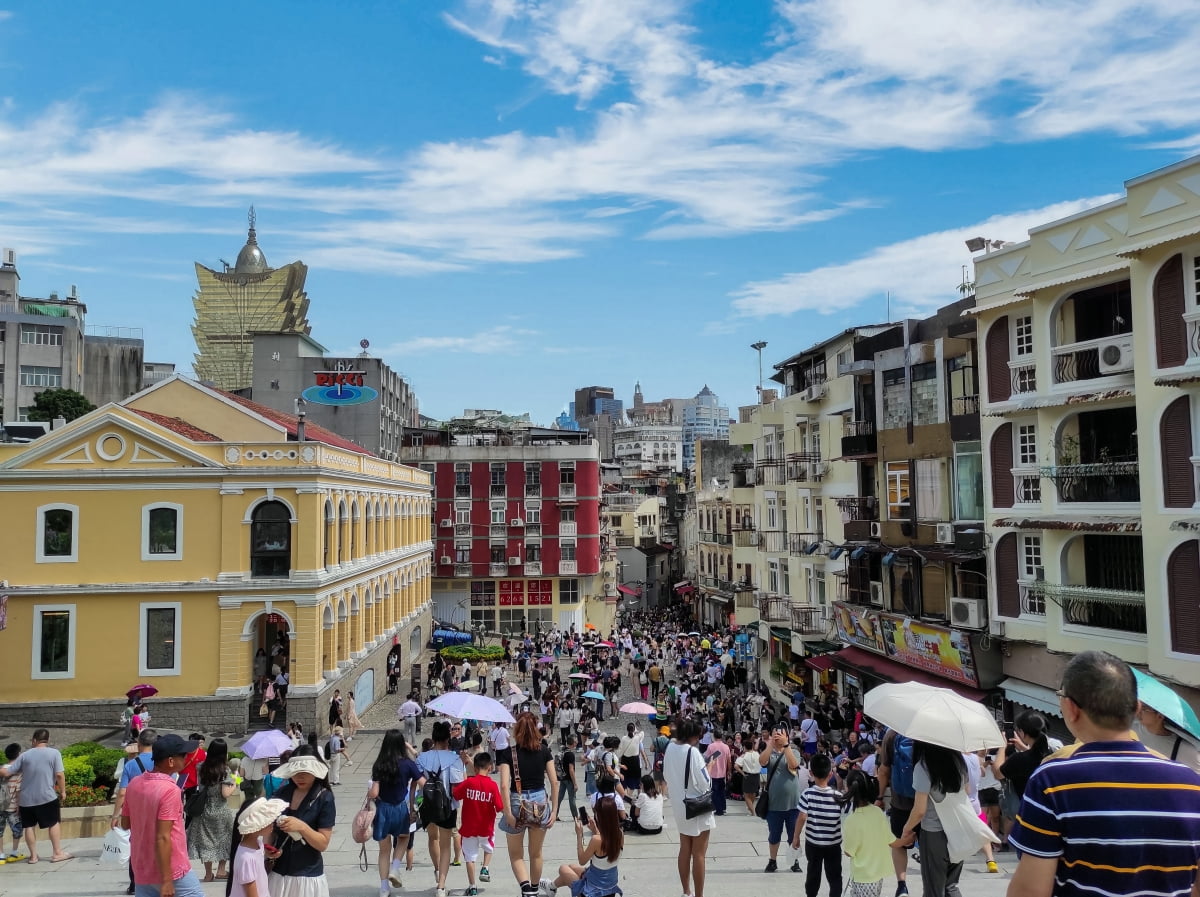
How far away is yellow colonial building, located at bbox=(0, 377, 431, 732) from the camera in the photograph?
957 inches

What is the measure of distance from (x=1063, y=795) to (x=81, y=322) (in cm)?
7558

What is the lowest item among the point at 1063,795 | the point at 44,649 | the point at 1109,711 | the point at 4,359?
the point at 44,649

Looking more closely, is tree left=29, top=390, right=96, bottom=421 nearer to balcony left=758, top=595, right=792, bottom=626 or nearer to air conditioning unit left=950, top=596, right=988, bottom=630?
balcony left=758, top=595, right=792, bottom=626

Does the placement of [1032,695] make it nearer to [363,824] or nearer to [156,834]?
[363,824]

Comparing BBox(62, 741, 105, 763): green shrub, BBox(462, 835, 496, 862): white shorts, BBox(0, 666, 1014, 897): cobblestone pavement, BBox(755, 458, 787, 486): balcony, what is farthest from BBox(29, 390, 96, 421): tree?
BBox(462, 835, 496, 862): white shorts

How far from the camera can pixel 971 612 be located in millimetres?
21188

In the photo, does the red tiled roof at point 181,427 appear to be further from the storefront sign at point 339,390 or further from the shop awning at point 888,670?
the storefront sign at point 339,390

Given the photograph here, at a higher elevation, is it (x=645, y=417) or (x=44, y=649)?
(x=645, y=417)

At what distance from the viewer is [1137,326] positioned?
1692 centimetres

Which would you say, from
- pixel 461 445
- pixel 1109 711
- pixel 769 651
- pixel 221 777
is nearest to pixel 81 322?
pixel 461 445

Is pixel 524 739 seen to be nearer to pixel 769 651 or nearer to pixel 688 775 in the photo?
pixel 688 775

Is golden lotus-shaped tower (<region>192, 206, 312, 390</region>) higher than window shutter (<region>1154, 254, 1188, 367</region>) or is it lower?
higher

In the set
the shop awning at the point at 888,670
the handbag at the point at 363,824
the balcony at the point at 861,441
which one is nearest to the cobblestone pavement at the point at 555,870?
the handbag at the point at 363,824

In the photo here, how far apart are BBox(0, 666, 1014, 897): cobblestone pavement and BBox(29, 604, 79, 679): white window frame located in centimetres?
1296
